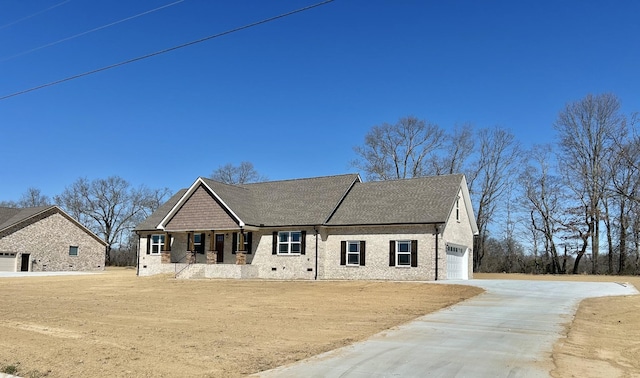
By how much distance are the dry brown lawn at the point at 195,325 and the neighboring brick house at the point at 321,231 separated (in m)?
4.51

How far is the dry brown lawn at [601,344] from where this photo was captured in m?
8.41

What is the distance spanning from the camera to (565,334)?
468 inches

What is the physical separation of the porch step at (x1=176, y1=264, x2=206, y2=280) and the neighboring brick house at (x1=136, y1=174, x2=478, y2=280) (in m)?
0.07

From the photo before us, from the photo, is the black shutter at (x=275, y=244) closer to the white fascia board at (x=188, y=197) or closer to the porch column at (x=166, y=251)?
the white fascia board at (x=188, y=197)

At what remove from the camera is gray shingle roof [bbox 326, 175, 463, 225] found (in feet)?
95.0

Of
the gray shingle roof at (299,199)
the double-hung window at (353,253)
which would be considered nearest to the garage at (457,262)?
the double-hung window at (353,253)

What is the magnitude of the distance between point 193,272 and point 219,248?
2826 mm

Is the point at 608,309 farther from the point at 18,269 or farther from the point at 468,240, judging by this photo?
the point at 18,269

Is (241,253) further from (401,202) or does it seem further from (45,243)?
(45,243)

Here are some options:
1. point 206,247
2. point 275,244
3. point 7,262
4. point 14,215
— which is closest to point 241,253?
point 275,244

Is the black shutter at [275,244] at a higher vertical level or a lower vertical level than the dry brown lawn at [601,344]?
higher

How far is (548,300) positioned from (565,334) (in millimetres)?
7149

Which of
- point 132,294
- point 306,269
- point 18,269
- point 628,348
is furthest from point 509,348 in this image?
point 18,269

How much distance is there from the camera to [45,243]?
171 ft
